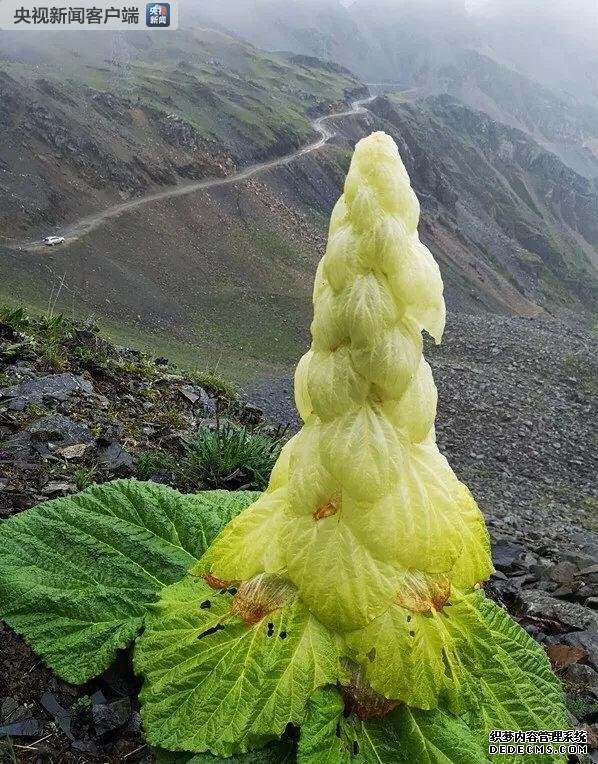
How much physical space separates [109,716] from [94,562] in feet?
2.63

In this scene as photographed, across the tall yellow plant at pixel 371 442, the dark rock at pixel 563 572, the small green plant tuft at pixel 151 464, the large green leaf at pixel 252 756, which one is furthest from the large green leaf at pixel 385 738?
the dark rock at pixel 563 572

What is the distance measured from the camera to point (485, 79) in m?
196

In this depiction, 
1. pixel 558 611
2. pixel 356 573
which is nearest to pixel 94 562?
pixel 356 573

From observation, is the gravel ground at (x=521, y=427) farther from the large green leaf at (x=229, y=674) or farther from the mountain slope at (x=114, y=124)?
the mountain slope at (x=114, y=124)

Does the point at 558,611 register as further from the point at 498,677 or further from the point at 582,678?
the point at 498,677

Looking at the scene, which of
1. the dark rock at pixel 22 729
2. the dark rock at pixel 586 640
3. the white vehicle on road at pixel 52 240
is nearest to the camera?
the dark rock at pixel 22 729

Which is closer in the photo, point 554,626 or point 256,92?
point 554,626

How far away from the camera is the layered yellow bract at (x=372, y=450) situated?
2.30m

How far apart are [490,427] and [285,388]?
7.15 m

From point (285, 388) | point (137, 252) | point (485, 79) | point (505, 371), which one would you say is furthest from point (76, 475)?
point (485, 79)

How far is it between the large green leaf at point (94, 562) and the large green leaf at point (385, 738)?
121 cm

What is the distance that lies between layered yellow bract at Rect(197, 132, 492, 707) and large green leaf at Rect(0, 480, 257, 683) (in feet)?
3.55

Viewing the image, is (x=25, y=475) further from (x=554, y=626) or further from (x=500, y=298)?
(x=500, y=298)

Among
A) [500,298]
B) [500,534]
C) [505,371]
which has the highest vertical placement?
[500,534]
